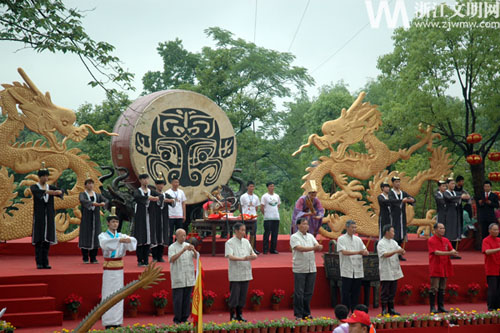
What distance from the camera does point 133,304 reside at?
8211mm

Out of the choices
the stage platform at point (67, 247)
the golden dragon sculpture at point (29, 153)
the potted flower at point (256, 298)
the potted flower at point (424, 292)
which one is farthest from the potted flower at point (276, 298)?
the golden dragon sculpture at point (29, 153)

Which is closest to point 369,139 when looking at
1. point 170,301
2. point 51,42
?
point 170,301

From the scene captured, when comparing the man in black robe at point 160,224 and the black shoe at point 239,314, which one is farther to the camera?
the man in black robe at point 160,224

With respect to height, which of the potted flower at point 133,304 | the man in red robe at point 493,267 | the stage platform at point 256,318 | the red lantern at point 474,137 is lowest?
the stage platform at point 256,318

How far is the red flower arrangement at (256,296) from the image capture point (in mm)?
8969

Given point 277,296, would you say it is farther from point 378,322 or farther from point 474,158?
point 474,158

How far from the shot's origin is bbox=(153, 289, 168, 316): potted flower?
8.38 metres

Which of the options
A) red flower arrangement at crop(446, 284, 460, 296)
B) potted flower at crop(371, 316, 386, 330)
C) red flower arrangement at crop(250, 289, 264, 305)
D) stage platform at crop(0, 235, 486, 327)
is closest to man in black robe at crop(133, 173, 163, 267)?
stage platform at crop(0, 235, 486, 327)

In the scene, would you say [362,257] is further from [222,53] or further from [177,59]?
[177,59]

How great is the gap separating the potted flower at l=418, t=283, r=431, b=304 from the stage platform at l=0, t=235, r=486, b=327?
0.07 meters

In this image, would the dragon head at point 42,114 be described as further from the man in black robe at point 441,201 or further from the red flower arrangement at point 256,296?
the man in black robe at point 441,201

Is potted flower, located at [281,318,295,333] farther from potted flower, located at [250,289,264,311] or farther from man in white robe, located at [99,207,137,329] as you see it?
man in white robe, located at [99,207,137,329]

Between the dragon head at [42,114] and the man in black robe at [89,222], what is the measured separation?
Result: 5.12ft

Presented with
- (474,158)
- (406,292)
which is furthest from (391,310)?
(474,158)
